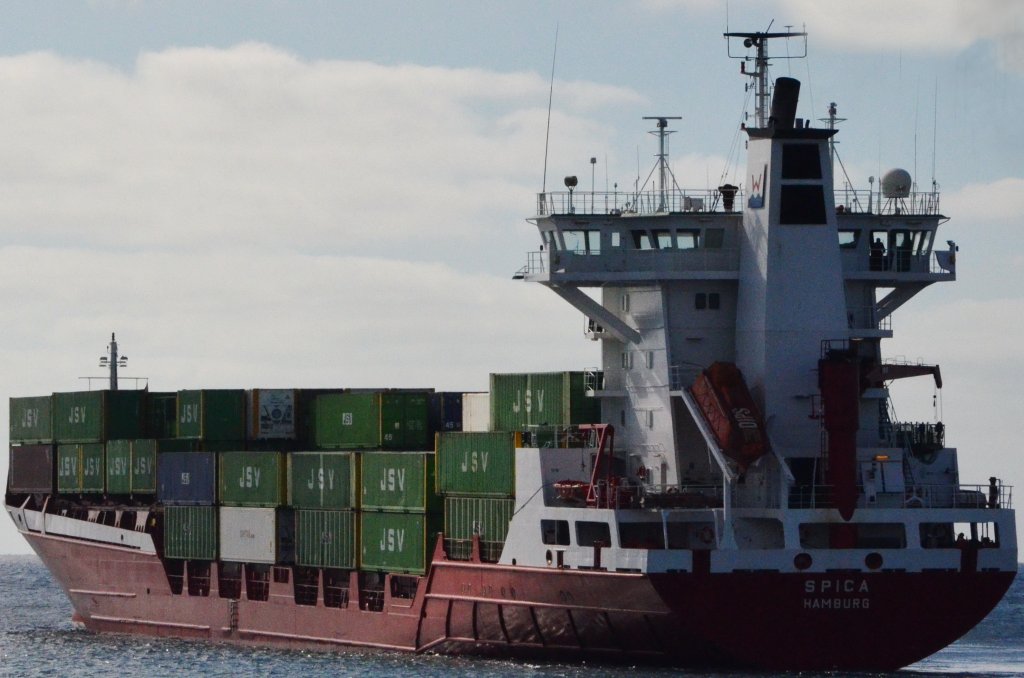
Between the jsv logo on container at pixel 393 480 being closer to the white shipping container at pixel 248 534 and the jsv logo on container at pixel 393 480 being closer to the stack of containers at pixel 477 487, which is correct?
the stack of containers at pixel 477 487

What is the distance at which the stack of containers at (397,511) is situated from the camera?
51406 millimetres

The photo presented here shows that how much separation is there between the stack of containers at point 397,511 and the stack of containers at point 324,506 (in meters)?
0.48

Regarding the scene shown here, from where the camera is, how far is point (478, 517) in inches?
1939

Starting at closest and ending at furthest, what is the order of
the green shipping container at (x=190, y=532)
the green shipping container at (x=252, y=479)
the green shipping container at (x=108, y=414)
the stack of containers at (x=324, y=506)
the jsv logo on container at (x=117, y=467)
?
1. the stack of containers at (x=324, y=506)
2. the green shipping container at (x=252, y=479)
3. the green shipping container at (x=190, y=532)
4. the jsv logo on container at (x=117, y=467)
5. the green shipping container at (x=108, y=414)

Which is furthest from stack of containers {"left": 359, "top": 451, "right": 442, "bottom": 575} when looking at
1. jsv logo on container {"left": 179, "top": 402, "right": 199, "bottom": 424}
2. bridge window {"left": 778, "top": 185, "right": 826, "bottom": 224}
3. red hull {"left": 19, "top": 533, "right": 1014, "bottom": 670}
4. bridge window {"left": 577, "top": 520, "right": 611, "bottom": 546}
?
bridge window {"left": 778, "top": 185, "right": 826, "bottom": 224}

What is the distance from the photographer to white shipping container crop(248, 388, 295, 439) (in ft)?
201

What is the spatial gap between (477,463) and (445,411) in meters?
7.25

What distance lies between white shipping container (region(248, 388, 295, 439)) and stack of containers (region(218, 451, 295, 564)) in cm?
132

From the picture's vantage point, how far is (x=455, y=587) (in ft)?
163

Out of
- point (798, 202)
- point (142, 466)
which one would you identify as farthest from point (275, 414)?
point (798, 202)

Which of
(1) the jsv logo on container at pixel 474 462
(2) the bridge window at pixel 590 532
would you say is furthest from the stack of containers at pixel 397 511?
(2) the bridge window at pixel 590 532

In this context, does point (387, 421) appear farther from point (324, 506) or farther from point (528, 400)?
point (528, 400)

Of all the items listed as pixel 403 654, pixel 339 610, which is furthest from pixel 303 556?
pixel 403 654

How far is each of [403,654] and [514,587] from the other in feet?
20.2
